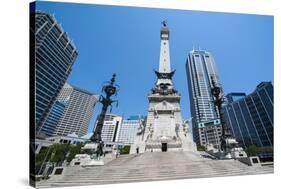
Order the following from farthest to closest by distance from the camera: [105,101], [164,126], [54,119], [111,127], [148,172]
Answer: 1. [111,127]
2. [54,119]
3. [164,126]
4. [105,101]
5. [148,172]

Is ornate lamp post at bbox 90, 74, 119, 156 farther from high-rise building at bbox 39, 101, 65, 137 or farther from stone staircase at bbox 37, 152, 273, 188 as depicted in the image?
high-rise building at bbox 39, 101, 65, 137

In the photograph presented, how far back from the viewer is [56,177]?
21.0ft

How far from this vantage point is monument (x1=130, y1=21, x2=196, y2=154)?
16.0 meters

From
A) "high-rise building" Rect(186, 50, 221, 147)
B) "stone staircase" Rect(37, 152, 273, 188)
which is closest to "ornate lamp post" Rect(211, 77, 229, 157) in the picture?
"stone staircase" Rect(37, 152, 273, 188)

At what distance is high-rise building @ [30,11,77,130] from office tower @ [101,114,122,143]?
14134 mm

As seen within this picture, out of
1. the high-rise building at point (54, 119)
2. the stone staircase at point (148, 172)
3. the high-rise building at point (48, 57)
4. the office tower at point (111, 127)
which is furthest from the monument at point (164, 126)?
the office tower at point (111, 127)

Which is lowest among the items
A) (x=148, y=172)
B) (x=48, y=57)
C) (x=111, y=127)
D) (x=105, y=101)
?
(x=148, y=172)

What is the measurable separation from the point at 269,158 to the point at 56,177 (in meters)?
8.59

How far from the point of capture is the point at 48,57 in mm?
11336

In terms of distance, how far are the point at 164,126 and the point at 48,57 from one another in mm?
10346

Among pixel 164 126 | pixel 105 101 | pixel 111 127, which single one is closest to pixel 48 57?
pixel 105 101

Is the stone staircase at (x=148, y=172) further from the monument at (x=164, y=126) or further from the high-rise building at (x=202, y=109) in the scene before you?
the high-rise building at (x=202, y=109)

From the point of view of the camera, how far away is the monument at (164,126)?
631 inches

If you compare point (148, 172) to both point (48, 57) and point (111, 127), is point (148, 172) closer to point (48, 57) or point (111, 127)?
point (48, 57)
